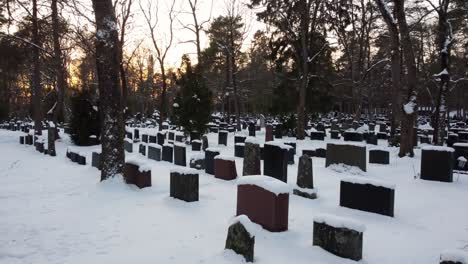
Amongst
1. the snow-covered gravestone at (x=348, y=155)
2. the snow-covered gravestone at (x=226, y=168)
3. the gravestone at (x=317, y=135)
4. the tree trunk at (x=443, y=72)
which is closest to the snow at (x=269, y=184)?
the snow-covered gravestone at (x=226, y=168)

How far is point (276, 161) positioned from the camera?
899 cm

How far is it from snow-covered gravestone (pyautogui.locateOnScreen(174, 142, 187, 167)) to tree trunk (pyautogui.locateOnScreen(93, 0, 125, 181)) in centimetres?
352

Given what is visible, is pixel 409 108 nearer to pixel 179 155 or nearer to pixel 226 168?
pixel 226 168

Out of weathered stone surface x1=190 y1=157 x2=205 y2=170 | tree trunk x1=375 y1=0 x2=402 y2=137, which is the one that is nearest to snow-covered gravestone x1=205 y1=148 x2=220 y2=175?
weathered stone surface x1=190 y1=157 x2=205 y2=170

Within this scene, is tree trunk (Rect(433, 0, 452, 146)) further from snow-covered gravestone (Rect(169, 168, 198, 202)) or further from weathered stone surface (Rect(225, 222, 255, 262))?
weathered stone surface (Rect(225, 222, 255, 262))

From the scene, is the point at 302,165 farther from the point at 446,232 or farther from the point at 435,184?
the point at 435,184

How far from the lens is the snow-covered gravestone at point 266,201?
571 cm

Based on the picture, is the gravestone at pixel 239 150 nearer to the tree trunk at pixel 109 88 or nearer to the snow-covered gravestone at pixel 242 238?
the tree trunk at pixel 109 88

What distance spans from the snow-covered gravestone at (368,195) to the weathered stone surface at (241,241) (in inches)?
122

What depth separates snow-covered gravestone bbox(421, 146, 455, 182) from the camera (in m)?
9.55

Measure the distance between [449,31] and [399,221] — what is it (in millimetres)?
12603

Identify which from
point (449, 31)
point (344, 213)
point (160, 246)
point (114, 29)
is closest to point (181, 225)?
point (160, 246)

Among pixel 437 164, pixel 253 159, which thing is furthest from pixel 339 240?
pixel 437 164

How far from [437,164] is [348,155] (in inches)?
88.6
